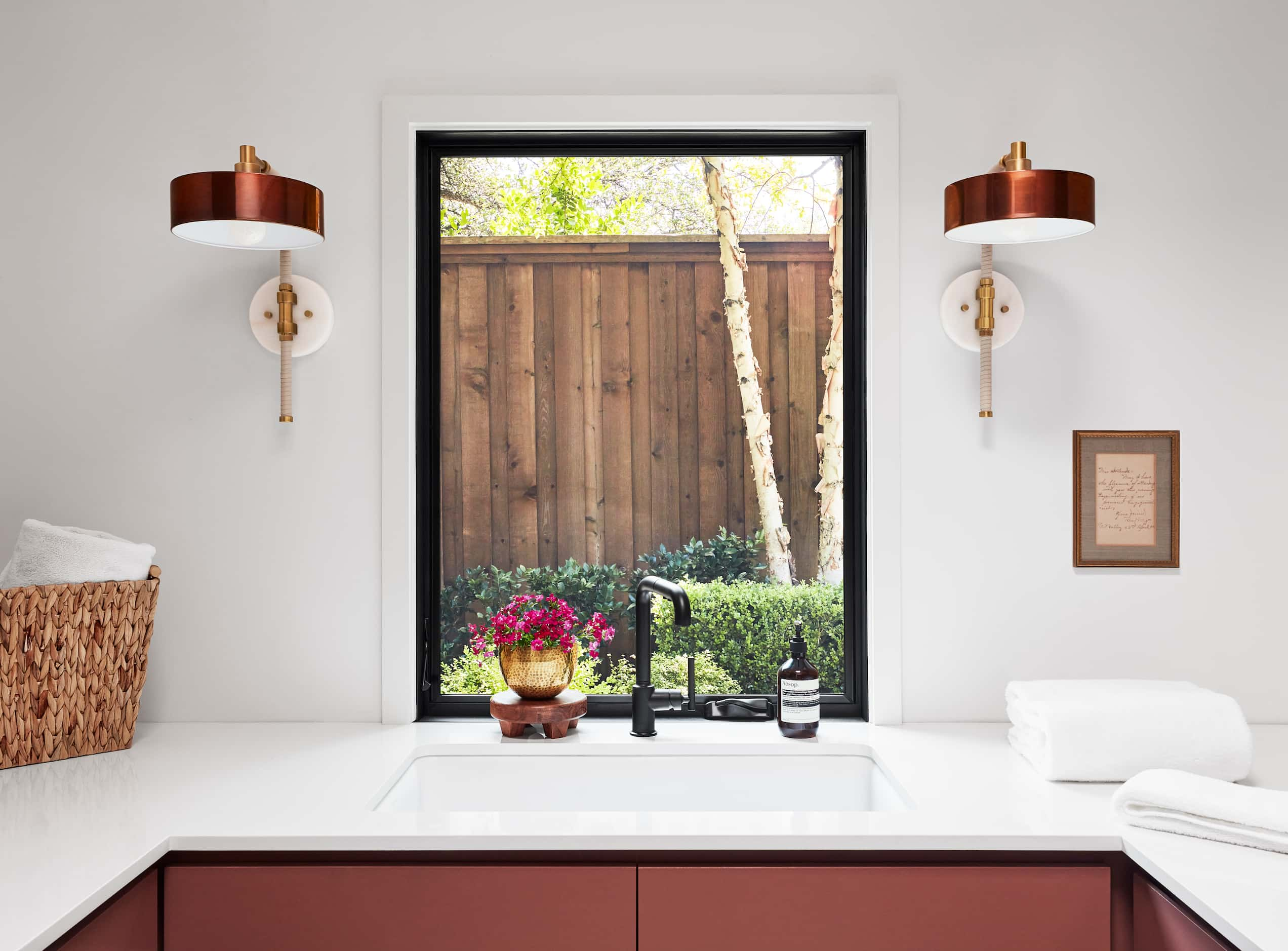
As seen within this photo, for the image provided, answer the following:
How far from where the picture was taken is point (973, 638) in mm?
1811

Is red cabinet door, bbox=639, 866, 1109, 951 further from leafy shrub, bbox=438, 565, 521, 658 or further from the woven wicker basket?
the woven wicker basket

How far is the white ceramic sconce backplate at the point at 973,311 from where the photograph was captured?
1.79 m

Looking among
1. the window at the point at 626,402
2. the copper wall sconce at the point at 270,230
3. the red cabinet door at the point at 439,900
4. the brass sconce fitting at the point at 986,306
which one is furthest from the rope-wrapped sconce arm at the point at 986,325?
the copper wall sconce at the point at 270,230

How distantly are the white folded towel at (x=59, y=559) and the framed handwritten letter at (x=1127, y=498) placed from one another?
1.87 m

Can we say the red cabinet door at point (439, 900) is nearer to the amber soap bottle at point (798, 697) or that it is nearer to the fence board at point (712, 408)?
the amber soap bottle at point (798, 697)

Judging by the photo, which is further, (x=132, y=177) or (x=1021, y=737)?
(x=132, y=177)

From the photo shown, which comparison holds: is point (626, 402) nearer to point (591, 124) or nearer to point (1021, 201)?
point (591, 124)

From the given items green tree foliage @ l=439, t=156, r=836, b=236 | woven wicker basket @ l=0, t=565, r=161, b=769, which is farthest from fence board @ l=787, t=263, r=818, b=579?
woven wicker basket @ l=0, t=565, r=161, b=769

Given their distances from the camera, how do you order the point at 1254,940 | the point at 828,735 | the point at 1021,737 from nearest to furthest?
the point at 1254,940, the point at 1021,737, the point at 828,735

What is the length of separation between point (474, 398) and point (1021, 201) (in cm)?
113

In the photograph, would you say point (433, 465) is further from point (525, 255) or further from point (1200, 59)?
point (1200, 59)

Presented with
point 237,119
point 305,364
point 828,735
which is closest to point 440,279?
point 305,364

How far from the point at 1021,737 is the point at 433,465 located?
1.27 meters

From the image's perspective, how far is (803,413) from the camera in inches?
74.7
